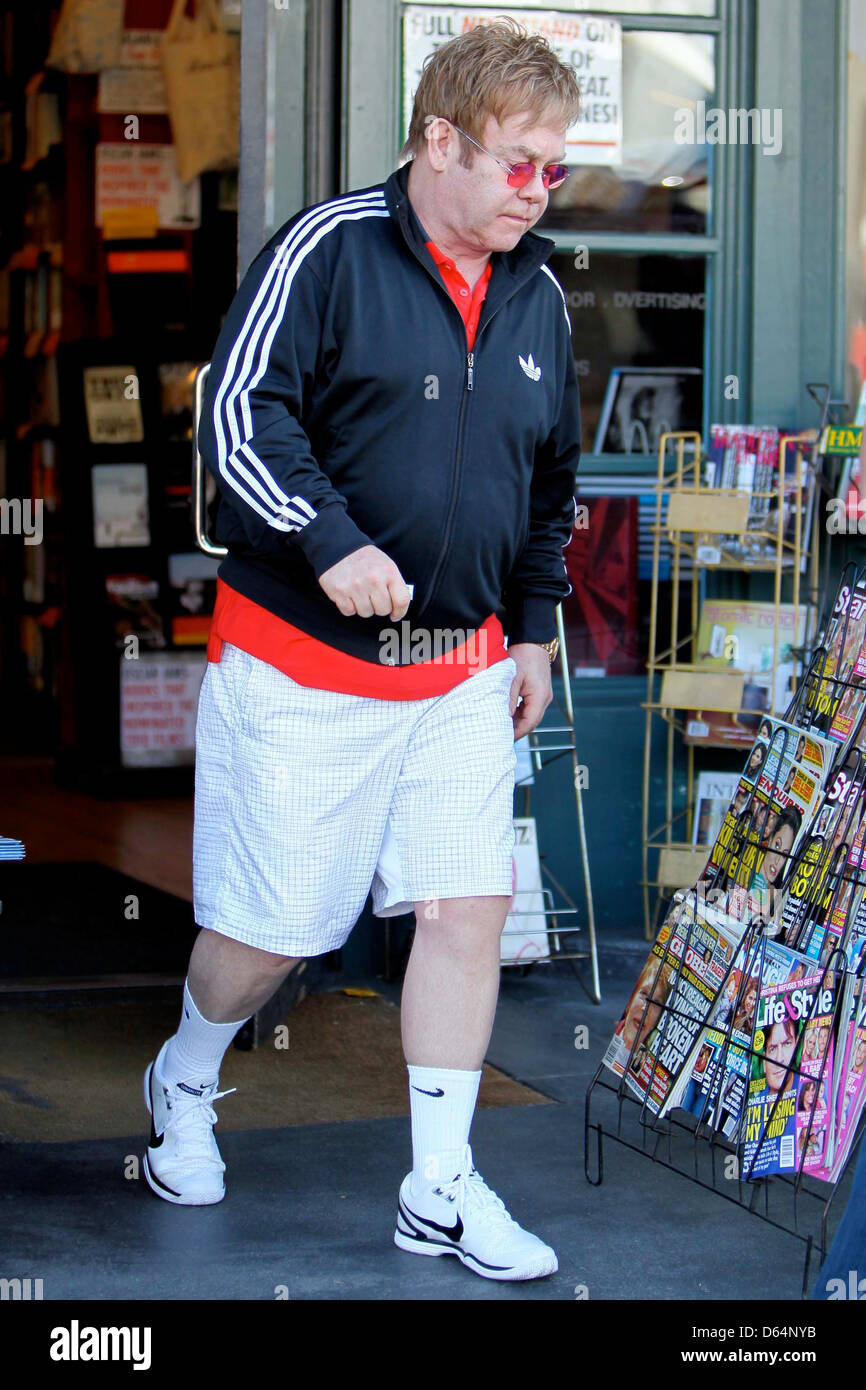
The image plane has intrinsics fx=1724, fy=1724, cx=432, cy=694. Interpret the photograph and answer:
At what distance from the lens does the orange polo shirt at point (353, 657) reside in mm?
2660

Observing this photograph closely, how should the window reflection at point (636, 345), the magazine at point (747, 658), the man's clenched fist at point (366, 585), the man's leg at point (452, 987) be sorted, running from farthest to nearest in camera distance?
the window reflection at point (636, 345) < the magazine at point (747, 658) < the man's leg at point (452, 987) < the man's clenched fist at point (366, 585)

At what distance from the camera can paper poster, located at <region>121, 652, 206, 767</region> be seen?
6.75 meters

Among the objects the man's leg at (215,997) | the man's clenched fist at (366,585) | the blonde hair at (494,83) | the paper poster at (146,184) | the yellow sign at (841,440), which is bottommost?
the man's leg at (215,997)

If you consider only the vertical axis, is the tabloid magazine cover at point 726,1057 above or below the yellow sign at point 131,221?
below

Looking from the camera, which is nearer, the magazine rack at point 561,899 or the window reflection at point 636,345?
the magazine rack at point 561,899

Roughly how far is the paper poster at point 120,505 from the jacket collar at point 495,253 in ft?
13.5

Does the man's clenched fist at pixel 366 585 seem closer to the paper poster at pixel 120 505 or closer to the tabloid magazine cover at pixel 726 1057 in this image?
the tabloid magazine cover at pixel 726 1057

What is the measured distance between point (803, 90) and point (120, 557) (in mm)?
3267

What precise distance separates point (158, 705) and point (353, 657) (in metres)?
4.22

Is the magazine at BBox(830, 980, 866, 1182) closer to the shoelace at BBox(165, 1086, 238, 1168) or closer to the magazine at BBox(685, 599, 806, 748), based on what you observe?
the shoelace at BBox(165, 1086, 238, 1168)

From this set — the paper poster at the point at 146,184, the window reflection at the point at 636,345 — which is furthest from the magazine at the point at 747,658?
the paper poster at the point at 146,184

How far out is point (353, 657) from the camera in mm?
2672

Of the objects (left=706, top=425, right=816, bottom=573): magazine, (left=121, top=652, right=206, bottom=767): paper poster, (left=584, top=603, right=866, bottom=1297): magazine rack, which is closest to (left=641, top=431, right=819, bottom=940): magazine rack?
(left=706, top=425, right=816, bottom=573): magazine
